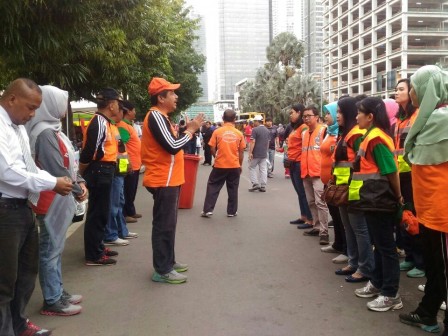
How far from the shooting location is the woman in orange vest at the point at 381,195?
3814 mm

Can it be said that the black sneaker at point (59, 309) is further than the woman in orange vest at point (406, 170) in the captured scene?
No

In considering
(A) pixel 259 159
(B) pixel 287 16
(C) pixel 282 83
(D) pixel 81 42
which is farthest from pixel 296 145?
(B) pixel 287 16

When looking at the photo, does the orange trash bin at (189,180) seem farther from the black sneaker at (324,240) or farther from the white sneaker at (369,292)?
the white sneaker at (369,292)

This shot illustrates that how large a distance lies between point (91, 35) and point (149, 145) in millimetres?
3430

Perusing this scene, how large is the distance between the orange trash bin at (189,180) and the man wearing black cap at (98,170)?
104 inches

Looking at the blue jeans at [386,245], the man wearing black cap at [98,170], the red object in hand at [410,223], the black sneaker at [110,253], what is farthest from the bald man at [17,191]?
the red object in hand at [410,223]

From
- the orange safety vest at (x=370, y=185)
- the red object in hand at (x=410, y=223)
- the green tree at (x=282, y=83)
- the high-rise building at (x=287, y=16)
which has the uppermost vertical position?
the high-rise building at (x=287, y=16)

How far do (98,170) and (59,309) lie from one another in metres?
1.75

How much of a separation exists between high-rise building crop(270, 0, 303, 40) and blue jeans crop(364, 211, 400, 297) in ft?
312

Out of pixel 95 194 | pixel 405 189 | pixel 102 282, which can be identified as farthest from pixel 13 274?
pixel 405 189

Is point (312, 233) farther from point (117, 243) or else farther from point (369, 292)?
point (117, 243)

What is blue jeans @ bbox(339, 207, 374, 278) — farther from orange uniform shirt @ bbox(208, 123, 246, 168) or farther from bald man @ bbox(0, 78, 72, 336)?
orange uniform shirt @ bbox(208, 123, 246, 168)

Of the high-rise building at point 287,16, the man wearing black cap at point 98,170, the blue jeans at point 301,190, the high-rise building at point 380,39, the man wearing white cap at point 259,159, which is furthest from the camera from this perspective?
the high-rise building at point 287,16

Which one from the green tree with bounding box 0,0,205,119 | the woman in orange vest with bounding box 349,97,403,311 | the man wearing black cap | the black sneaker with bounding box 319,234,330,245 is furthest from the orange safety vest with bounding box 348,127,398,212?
the green tree with bounding box 0,0,205,119
